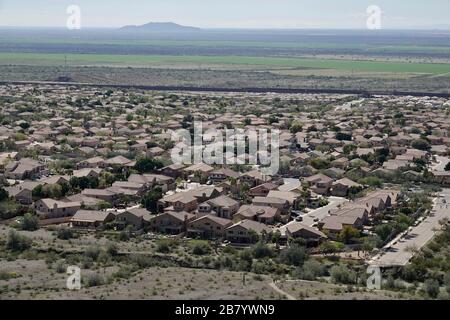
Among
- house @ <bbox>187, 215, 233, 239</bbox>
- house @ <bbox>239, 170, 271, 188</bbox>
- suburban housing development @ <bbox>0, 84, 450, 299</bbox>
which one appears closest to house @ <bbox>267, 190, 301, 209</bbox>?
suburban housing development @ <bbox>0, 84, 450, 299</bbox>

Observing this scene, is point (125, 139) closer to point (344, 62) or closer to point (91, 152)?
point (91, 152)

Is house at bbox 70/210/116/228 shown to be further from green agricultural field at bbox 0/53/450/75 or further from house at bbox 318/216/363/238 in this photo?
green agricultural field at bbox 0/53/450/75

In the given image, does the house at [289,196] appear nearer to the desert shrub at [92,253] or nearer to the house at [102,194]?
the house at [102,194]

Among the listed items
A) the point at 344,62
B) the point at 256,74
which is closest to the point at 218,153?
the point at 256,74

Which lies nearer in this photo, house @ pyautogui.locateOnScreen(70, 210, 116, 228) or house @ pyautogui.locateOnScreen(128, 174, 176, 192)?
house @ pyautogui.locateOnScreen(70, 210, 116, 228)

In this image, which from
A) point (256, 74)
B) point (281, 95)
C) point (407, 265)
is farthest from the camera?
point (256, 74)

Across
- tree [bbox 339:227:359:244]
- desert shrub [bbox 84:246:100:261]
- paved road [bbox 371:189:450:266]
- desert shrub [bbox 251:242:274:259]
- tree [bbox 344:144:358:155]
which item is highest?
desert shrub [bbox 84:246:100:261]

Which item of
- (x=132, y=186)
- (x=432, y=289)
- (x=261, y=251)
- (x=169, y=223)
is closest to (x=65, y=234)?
(x=169, y=223)
